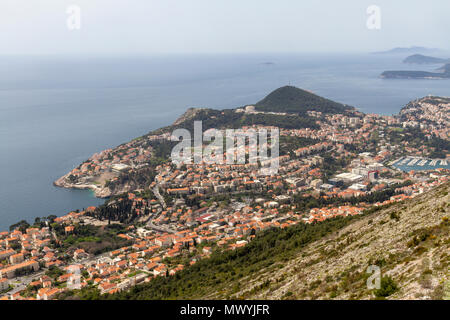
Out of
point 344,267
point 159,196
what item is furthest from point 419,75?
point 344,267

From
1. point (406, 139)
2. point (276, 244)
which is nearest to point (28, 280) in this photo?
point (276, 244)

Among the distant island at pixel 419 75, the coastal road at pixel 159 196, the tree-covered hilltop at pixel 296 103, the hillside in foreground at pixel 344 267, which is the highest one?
the distant island at pixel 419 75

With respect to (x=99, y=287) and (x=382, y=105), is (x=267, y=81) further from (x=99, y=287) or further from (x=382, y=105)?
(x=99, y=287)

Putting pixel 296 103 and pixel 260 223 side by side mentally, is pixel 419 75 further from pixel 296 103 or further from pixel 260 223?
pixel 260 223

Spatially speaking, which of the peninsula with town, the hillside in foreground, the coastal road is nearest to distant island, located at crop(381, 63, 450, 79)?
the peninsula with town

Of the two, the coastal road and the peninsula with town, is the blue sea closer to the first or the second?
the peninsula with town

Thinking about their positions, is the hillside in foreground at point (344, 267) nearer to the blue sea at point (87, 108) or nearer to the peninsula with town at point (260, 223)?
the peninsula with town at point (260, 223)

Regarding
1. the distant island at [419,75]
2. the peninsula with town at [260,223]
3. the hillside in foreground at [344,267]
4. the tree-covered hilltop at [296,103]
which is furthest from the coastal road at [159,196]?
the distant island at [419,75]
